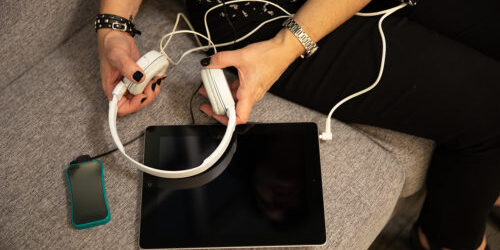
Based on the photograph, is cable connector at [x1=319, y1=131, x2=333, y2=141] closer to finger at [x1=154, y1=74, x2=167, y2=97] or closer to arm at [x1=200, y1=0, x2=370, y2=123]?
arm at [x1=200, y1=0, x2=370, y2=123]

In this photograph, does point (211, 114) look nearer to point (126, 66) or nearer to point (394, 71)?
point (126, 66)

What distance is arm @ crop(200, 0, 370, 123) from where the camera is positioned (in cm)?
80

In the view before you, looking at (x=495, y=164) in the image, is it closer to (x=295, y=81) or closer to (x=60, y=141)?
(x=295, y=81)

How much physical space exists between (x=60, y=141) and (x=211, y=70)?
36 centimetres

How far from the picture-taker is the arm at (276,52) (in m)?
0.80

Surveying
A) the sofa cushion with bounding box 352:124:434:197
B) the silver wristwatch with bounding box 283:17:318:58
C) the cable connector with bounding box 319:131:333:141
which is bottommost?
the sofa cushion with bounding box 352:124:434:197

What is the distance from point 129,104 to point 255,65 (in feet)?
0.91

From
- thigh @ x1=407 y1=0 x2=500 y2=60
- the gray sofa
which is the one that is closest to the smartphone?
the gray sofa

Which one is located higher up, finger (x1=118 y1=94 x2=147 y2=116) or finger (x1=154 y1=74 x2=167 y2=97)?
finger (x1=154 y1=74 x2=167 y2=97)

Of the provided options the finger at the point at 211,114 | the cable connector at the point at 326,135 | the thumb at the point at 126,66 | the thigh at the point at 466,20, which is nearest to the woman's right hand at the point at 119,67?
the thumb at the point at 126,66

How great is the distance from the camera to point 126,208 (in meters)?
0.78

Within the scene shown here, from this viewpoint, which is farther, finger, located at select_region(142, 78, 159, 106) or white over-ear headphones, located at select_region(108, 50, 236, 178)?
finger, located at select_region(142, 78, 159, 106)

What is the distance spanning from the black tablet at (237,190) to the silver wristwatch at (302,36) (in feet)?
0.53

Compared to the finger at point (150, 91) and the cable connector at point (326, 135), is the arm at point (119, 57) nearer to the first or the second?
the finger at point (150, 91)
